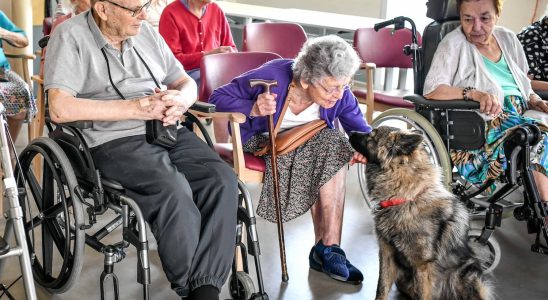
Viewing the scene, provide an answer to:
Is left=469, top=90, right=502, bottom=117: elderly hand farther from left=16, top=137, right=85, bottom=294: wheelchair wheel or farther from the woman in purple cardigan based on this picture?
left=16, top=137, right=85, bottom=294: wheelchair wheel

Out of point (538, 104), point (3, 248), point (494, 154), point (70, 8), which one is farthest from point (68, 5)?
point (538, 104)

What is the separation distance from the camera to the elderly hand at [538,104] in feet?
10.3

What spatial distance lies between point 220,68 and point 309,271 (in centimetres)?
97

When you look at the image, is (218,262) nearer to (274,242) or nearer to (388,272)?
(388,272)

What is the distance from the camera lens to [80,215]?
217cm

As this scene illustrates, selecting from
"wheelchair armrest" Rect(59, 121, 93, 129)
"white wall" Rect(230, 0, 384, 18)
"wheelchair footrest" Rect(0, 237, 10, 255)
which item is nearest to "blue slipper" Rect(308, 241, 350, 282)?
"wheelchair armrest" Rect(59, 121, 93, 129)

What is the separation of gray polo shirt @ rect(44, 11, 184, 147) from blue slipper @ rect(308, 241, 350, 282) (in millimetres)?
935

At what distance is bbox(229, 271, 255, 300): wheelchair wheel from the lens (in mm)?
2387

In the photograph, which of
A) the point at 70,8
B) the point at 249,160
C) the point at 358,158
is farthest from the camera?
the point at 70,8

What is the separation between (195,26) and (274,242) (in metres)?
1.57

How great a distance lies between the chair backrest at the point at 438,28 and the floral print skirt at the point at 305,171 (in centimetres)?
75

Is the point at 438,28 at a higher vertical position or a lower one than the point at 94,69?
higher

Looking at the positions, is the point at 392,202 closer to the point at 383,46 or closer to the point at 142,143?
the point at 142,143

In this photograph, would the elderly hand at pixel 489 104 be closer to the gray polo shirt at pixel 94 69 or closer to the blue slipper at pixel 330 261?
the blue slipper at pixel 330 261
